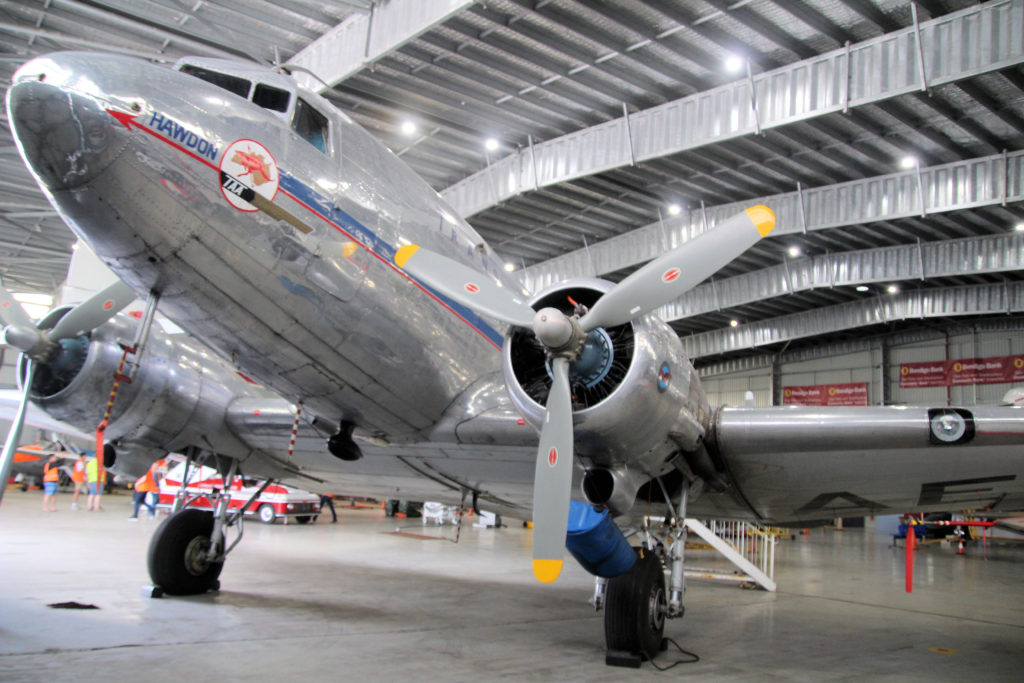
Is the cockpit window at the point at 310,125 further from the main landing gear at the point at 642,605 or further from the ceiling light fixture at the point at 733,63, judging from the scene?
the ceiling light fixture at the point at 733,63

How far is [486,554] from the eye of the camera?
1570cm

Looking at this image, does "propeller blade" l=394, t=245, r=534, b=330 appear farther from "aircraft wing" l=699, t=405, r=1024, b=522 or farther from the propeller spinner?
"aircraft wing" l=699, t=405, r=1024, b=522

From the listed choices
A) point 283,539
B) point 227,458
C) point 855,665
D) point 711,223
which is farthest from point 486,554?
point 855,665

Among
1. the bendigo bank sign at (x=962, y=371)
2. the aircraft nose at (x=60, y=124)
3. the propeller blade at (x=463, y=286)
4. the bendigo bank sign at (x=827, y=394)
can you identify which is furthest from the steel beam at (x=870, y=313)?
the aircraft nose at (x=60, y=124)

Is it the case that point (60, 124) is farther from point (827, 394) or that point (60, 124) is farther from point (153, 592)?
point (827, 394)

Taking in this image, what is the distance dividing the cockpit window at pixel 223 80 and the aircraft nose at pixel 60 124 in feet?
3.82

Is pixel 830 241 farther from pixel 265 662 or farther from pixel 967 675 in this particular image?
pixel 265 662

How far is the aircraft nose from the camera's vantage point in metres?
4.26

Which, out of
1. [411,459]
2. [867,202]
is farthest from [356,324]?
[867,202]

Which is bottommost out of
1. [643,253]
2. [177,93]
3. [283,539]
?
[283,539]

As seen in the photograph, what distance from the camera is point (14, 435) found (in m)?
6.62

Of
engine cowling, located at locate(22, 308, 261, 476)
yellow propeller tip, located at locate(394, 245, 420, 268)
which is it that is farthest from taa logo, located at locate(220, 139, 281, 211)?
engine cowling, located at locate(22, 308, 261, 476)

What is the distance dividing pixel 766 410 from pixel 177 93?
17.6 ft

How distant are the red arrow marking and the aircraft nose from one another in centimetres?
3
